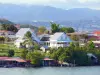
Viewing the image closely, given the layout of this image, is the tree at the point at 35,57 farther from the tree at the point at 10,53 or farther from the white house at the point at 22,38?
the white house at the point at 22,38

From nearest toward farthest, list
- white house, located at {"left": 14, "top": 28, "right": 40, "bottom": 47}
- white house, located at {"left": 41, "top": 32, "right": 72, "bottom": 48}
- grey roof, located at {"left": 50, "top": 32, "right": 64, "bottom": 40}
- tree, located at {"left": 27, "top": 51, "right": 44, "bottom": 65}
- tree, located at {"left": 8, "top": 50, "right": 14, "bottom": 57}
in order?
1. tree, located at {"left": 27, "top": 51, "right": 44, "bottom": 65}
2. tree, located at {"left": 8, "top": 50, "right": 14, "bottom": 57}
3. white house, located at {"left": 14, "top": 28, "right": 40, "bottom": 47}
4. white house, located at {"left": 41, "top": 32, "right": 72, "bottom": 48}
5. grey roof, located at {"left": 50, "top": 32, "right": 64, "bottom": 40}

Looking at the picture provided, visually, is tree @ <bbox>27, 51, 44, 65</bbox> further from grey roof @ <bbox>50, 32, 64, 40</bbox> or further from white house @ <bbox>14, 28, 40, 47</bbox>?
grey roof @ <bbox>50, 32, 64, 40</bbox>

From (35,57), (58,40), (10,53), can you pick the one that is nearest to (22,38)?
(58,40)

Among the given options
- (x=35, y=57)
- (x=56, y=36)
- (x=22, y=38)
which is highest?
(x=56, y=36)

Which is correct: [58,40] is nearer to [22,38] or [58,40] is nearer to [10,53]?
[22,38]

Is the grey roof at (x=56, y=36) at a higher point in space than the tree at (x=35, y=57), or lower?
higher

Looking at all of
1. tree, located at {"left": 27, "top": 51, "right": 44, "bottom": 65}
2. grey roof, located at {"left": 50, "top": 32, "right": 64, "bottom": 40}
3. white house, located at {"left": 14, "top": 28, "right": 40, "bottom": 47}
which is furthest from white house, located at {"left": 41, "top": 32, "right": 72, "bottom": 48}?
tree, located at {"left": 27, "top": 51, "right": 44, "bottom": 65}

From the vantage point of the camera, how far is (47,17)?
19150cm

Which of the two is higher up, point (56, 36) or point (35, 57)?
point (56, 36)

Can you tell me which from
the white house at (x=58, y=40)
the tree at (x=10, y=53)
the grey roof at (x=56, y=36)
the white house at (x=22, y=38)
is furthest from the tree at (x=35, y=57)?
the grey roof at (x=56, y=36)

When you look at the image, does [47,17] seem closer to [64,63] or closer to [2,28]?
[2,28]

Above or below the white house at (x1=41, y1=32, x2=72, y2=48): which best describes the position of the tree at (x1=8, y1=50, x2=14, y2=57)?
below

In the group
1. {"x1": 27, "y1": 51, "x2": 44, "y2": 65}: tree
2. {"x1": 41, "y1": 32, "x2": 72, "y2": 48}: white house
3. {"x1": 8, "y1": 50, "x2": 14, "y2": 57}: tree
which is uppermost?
{"x1": 41, "y1": 32, "x2": 72, "y2": 48}: white house

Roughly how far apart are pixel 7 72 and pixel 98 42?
18.8 m
